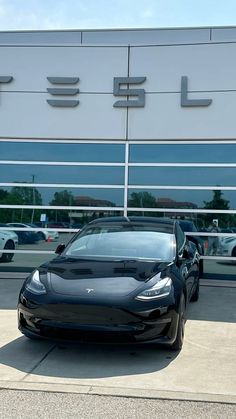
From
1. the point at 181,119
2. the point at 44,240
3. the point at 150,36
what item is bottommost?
the point at 44,240

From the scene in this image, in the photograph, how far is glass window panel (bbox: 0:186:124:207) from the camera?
34.7 feet

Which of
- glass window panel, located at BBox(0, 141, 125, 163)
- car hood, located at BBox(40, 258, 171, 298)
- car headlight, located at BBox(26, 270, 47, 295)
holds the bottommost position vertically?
car headlight, located at BBox(26, 270, 47, 295)

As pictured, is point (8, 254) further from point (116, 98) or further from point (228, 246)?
point (228, 246)

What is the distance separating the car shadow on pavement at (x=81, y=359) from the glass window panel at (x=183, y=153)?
226 inches

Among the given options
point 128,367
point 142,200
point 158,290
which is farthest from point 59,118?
point 128,367

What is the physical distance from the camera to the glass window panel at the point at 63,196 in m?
10.6

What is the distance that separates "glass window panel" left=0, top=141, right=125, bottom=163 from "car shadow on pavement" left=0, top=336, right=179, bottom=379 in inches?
224

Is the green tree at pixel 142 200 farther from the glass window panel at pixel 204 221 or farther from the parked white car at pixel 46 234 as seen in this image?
the parked white car at pixel 46 234

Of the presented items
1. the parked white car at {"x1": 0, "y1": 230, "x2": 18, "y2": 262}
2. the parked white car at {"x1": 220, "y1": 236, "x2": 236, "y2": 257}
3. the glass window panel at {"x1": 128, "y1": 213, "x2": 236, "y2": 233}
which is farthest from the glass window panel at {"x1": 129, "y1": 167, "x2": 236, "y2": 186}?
the parked white car at {"x1": 0, "y1": 230, "x2": 18, "y2": 262}

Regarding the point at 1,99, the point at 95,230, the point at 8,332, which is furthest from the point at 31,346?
the point at 1,99

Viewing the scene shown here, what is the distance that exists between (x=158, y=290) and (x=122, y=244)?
4.47 feet

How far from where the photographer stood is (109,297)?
491 centimetres

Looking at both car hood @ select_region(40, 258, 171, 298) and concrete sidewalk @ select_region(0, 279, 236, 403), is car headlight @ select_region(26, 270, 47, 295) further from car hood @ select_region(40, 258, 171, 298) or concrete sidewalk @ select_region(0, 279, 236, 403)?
concrete sidewalk @ select_region(0, 279, 236, 403)

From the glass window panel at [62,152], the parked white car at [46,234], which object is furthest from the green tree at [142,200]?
the parked white car at [46,234]
